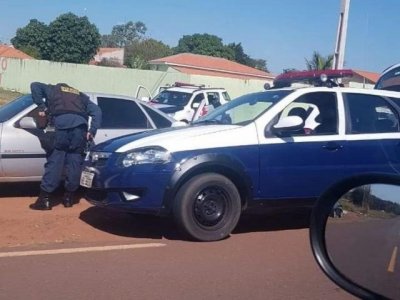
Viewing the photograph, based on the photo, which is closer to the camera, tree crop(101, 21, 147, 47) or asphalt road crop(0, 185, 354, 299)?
asphalt road crop(0, 185, 354, 299)

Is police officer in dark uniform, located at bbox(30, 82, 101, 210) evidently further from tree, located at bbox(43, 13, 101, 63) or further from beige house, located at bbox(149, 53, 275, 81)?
tree, located at bbox(43, 13, 101, 63)

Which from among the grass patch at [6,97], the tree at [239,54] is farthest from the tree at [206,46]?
the grass patch at [6,97]

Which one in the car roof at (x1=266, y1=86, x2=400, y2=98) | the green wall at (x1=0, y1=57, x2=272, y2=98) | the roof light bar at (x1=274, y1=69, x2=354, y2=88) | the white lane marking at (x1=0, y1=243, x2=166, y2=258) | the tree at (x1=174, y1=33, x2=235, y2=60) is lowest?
the white lane marking at (x1=0, y1=243, x2=166, y2=258)

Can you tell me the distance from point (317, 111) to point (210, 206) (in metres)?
1.67

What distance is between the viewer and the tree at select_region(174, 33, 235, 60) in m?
88.0

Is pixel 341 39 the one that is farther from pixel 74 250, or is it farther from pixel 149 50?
pixel 149 50

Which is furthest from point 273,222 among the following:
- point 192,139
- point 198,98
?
point 198,98

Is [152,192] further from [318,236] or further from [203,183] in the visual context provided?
[318,236]

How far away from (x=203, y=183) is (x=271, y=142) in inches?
34.4

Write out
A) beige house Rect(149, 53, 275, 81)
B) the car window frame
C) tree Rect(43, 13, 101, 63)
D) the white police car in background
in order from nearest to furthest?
the car window frame
the white police car in background
beige house Rect(149, 53, 275, 81)
tree Rect(43, 13, 101, 63)

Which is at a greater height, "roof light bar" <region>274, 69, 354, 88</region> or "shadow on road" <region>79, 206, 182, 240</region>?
"roof light bar" <region>274, 69, 354, 88</region>

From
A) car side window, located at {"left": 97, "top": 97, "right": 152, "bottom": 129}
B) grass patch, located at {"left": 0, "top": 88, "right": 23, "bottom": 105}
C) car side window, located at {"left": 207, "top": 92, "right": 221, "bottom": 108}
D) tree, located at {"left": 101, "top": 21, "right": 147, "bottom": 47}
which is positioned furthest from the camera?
tree, located at {"left": 101, "top": 21, "right": 147, "bottom": 47}

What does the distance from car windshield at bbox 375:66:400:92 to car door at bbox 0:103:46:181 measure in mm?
4171

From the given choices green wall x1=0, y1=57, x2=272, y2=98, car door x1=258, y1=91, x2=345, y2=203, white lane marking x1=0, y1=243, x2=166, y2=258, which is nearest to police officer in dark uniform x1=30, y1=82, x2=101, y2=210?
white lane marking x1=0, y1=243, x2=166, y2=258
